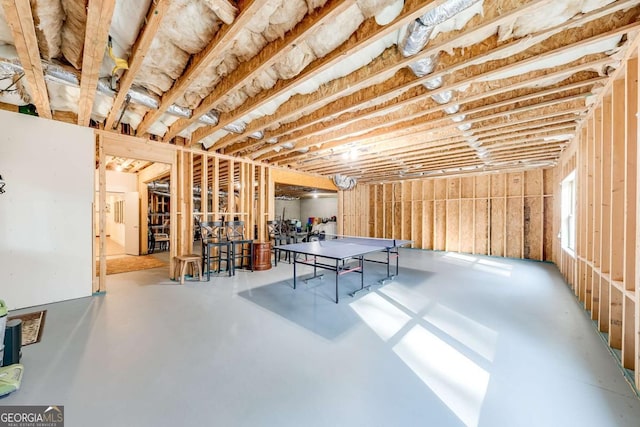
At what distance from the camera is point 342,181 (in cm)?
882

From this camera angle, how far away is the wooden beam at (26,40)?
5.30 feet

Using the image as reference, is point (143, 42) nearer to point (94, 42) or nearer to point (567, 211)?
point (94, 42)

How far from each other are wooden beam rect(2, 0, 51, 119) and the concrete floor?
2.68 meters

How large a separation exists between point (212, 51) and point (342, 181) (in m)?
7.01

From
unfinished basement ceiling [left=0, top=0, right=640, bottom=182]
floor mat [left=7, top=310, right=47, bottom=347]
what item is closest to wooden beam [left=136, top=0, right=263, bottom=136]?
unfinished basement ceiling [left=0, top=0, right=640, bottom=182]

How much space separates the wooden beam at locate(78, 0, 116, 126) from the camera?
1613mm

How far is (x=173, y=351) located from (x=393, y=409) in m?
2.01

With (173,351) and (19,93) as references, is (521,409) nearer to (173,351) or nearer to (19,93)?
(173,351)

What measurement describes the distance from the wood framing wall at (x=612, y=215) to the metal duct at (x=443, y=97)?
1.38m

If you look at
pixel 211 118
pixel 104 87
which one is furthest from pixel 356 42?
pixel 104 87

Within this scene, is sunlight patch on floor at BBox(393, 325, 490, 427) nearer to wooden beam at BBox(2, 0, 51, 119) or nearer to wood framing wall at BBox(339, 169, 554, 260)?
wooden beam at BBox(2, 0, 51, 119)

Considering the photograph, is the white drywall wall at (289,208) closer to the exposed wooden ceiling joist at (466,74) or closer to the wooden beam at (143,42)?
the exposed wooden ceiling joist at (466,74)

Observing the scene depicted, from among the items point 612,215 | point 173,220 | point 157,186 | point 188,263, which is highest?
point 157,186

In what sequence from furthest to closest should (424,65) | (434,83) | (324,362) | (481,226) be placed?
(481,226) → (434,83) → (424,65) → (324,362)
